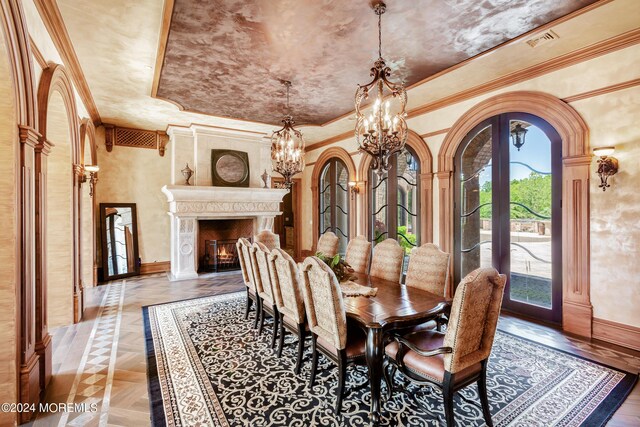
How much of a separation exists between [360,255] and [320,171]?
4.35m

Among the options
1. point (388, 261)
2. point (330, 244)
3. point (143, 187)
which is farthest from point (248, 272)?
point (143, 187)

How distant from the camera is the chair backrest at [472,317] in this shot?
1.65m

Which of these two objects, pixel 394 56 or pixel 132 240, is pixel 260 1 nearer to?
pixel 394 56

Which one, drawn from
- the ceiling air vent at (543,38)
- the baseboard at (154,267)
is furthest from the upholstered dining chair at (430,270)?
the baseboard at (154,267)

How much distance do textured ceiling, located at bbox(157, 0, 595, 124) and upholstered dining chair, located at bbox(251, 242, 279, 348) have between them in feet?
7.05

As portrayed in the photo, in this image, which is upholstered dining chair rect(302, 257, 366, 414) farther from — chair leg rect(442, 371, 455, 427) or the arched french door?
the arched french door

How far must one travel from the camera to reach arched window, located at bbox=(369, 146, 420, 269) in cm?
526

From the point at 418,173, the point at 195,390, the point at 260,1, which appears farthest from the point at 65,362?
the point at 418,173

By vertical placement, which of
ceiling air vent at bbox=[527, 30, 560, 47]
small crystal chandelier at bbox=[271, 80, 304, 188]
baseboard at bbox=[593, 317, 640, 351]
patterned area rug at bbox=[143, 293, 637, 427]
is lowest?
patterned area rug at bbox=[143, 293, 637, 427]

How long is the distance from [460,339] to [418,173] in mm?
3862

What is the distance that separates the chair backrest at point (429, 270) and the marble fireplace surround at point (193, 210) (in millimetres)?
4452

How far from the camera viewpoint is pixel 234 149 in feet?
21.9

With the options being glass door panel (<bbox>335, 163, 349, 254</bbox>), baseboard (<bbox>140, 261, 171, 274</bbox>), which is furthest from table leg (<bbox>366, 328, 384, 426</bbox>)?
baseboard (<bbox>140, 261, 171, 274</bbox>)

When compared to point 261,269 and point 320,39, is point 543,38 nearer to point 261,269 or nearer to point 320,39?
point 320,39
